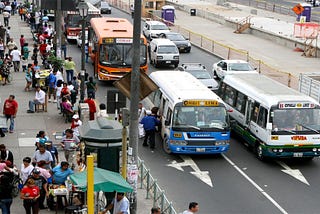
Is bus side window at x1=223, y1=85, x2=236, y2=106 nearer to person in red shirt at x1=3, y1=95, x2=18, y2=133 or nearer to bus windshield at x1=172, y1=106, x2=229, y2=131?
bus windshield at x1=172, y1=106, x2=229, y2=131

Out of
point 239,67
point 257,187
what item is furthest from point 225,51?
point 257,187

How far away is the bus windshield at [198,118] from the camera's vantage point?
23.5 meters

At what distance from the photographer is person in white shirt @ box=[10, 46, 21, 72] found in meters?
36.8

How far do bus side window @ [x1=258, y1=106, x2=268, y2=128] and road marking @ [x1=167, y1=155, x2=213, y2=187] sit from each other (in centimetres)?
255

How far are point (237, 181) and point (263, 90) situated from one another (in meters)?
4.35

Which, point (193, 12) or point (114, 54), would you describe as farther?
point (193, 12)

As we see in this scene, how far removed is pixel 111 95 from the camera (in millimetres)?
19125

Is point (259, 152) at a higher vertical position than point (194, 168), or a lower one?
higher

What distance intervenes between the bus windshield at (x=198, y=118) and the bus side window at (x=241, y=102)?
2187 mm

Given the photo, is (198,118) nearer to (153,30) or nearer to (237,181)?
(237,181)

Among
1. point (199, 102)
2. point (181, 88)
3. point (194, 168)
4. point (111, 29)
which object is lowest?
point (194, 168)

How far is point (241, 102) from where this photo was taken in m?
26.1

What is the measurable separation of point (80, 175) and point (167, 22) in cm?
5073

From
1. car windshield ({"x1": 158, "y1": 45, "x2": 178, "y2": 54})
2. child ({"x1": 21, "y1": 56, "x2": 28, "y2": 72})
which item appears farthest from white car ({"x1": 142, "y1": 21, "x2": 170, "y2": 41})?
child ({"x1": 21, "y1": 56, "x2": 28, "y2": 72})
